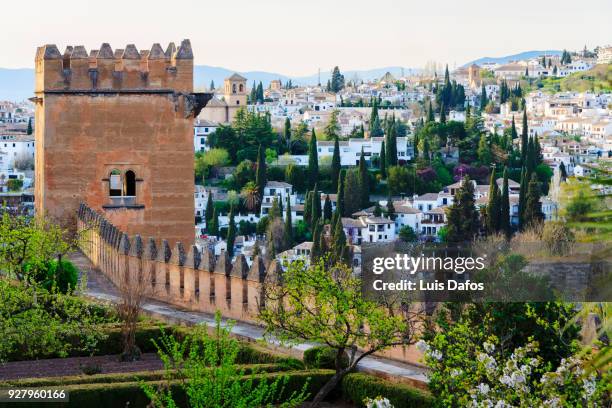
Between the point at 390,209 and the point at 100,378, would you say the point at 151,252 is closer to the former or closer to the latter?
the point at 100,378

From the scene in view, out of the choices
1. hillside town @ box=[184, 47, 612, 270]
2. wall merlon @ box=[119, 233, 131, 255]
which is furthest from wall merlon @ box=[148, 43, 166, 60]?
hillside town @ box=[184, 47, 612, 270]

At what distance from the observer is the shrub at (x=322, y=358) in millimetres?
11820

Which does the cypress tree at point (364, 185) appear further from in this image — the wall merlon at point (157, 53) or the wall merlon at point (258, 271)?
the wall merlon at point (258, 271)

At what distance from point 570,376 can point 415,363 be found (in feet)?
10.2

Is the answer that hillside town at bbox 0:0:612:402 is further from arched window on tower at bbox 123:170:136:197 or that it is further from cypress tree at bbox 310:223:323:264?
cypress tree at bbox 310:223:323:264

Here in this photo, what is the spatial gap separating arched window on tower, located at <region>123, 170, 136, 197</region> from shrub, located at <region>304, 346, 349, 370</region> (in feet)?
31.5

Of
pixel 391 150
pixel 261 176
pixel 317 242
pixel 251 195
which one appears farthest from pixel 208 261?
pixel 391 150

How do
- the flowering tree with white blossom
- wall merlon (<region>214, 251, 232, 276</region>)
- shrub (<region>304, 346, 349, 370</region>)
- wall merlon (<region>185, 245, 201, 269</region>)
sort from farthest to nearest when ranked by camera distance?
wall merlon (<region>185, 245, 201, 269</region>) → wall merlon (<region>214, 251, 232, 276</region>) → shrub (<region>304, 346, 349, 370</region>) → the flowering tree with white blossom

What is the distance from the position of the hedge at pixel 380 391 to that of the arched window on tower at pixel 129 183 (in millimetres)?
10351

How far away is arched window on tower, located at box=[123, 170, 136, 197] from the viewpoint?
A: 2108 centimetres

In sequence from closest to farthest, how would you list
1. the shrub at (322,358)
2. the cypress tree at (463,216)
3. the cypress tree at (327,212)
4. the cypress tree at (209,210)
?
the shrub at (322,358)
the cypress tree at (463,216)
the cypress tree at (327,212)
the cypress tree at (209,210)

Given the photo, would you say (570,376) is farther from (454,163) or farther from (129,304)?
(454,163)

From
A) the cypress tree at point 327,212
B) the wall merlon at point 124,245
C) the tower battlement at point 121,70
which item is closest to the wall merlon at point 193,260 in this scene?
the wall merlon at point 124,245

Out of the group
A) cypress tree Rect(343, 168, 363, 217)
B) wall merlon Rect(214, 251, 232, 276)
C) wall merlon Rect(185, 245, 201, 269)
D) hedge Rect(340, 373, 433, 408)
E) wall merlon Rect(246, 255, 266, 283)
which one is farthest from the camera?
cypress tree Rect(343, 168, 363, 217)
